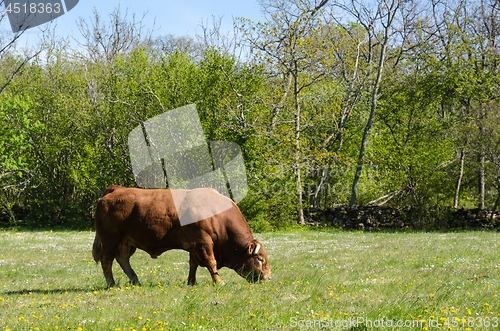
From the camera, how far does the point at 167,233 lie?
8469 mm

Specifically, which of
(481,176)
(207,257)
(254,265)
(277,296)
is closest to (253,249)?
(254,265)

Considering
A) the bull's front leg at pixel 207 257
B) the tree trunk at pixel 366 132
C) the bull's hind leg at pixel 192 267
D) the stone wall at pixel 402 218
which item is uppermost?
the tree trunk at pixel 366 132

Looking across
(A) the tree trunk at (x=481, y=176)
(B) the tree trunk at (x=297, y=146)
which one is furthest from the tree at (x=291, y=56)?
(A) the tree trunk at (x=481, y=176)

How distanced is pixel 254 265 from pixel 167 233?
185cm

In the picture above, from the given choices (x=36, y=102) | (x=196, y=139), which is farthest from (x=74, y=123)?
(x=196, y=139)

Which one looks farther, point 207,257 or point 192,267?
point 192,267

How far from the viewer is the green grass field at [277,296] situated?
5.76m

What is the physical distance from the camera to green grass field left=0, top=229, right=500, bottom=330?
5.76 meters

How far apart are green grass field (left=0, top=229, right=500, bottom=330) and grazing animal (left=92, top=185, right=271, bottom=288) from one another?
0.45m

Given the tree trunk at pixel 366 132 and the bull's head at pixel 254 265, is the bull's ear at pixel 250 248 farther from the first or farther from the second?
the tree trunk at pixel 366 132

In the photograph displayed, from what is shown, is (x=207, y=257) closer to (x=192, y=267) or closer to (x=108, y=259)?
(x=192, y=267)

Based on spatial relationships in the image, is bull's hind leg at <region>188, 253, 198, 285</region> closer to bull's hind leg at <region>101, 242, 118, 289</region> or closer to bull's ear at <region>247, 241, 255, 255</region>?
bull's ear at <region>247, 241, 255, 255</region>

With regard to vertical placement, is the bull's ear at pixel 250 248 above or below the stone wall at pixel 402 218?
above

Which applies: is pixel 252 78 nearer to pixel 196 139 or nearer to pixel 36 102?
pixel 196 139
